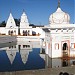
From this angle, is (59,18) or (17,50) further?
(17,50)

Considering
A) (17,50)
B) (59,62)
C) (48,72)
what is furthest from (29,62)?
(17,50)

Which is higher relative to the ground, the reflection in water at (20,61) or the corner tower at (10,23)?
the corner tower at (10,23)

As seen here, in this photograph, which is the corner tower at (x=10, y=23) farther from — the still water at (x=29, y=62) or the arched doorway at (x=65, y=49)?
the arched doorway at (x=65, y=49)

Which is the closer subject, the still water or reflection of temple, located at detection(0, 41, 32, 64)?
the still water

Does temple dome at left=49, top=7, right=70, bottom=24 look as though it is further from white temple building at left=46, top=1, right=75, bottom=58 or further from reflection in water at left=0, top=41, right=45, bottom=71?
reflection in water at left=0, top=41, right=45, bottom=71

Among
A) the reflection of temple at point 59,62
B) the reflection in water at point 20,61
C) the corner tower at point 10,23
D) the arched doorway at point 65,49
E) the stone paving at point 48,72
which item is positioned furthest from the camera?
the corner tower at point 10,23

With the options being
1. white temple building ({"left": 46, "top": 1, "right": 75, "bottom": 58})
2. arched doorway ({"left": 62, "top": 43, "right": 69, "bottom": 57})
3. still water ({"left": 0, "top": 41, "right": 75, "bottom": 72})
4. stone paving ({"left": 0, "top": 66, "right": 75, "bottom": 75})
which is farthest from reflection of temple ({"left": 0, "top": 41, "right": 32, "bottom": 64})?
stone paving ({"left": 0, "top": 66, "right": 75, "bottom": 75})

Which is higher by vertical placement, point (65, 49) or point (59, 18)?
point (59, 18)

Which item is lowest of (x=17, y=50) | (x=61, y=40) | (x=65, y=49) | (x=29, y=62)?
(x=29, y=62)

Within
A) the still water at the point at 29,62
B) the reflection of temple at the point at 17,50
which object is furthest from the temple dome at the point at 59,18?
the reflection of temple at the point at 17,50

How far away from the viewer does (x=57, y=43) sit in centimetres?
1108

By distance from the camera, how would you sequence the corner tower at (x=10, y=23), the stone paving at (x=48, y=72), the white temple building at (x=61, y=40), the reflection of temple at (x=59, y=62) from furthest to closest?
1. the corner tower at (x=10, y=23)
2. the white temple building at (x=61, y=40)
3. the reflection of temple at (x=59, y=62)
4. the stone paving at (x=48, y=72)

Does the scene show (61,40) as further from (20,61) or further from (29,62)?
(20,61)

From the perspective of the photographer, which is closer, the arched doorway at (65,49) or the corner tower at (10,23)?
the arched doorway at (65,49)
